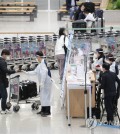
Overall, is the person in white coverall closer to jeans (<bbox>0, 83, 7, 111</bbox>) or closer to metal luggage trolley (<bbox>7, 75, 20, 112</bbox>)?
metal luggage trolley (<bbox>7, 75, 20, 112</bbox>)

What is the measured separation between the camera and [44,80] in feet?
38.8

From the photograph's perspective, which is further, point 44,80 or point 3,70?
point 3,70

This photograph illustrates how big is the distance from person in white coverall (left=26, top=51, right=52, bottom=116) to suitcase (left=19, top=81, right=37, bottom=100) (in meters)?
0.61

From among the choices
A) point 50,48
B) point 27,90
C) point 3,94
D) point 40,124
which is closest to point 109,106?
point 40,124

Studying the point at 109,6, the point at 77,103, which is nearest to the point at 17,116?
the point at 77,103

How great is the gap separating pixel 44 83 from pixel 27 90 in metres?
0.82

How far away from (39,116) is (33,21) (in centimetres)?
1882

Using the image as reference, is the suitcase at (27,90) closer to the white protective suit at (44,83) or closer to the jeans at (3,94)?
the jeans at (3,94)

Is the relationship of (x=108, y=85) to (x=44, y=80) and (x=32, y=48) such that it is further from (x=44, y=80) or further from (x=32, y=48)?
(x=32, y=48)

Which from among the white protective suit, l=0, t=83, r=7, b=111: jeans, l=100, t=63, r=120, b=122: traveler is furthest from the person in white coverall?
l=100, t=63, r=120, b=122: traveler

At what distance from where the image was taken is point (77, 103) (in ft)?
38.8

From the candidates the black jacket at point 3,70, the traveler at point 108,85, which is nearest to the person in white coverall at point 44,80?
the black jacket at point 3,70

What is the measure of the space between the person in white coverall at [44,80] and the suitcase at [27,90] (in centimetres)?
61

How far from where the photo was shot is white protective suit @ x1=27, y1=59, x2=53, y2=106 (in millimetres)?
11836
